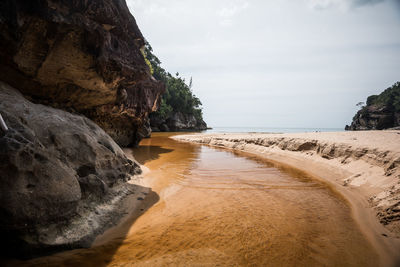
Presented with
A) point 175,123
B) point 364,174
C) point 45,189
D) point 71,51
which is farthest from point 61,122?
point 175,123

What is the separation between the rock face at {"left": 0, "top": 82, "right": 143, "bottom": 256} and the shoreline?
14.6ft

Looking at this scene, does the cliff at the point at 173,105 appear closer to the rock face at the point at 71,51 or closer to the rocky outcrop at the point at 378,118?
the rock face at the point at 71,51

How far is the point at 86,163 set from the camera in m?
3.61

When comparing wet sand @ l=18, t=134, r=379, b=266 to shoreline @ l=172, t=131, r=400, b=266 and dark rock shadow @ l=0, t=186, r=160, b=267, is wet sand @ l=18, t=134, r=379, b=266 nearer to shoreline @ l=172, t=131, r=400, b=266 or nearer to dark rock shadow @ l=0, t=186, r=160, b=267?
dark rock shadow @ l=0, t=186, r=160, b=267

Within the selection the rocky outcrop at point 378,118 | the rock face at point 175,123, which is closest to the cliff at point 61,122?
the rock face at point 175,123

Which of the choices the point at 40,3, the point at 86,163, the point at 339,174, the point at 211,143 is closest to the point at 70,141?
the point at 86,163

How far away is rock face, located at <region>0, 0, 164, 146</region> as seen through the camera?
4.04m

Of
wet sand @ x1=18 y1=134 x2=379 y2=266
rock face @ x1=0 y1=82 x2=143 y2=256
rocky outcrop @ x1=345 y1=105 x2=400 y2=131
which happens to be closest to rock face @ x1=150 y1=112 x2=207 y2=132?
wet sand @ x1=18 y1=134 x2=379 y2=266

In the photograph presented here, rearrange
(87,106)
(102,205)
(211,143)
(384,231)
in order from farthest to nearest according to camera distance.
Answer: (211,143) < (87,106) < (102,205) < (384,231)

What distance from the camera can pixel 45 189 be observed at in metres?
2.26

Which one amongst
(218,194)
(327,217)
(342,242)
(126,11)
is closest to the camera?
(342,242)

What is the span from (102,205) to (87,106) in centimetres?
653

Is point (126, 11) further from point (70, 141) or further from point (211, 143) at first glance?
point (211, 143)

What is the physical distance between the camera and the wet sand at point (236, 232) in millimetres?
2293
